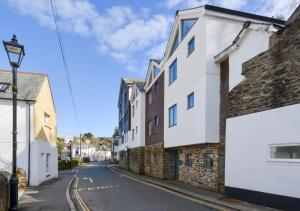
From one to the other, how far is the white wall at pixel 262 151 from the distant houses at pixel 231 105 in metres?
0.03

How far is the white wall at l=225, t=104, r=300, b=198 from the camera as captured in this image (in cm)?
986

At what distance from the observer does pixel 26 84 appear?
74.4 feet

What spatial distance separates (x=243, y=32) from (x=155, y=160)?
16327 millimetres

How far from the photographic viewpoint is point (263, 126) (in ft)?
37.0

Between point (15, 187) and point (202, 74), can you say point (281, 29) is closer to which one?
point (202, 74)

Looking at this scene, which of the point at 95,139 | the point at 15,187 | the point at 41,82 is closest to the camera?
the point at 15,187

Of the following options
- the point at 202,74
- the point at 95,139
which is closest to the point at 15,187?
the point at 202,74

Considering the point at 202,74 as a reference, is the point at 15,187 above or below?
below

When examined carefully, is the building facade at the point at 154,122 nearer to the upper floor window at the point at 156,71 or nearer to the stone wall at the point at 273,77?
the upper floor window at the point at 156,71

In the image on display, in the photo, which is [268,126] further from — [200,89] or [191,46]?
[191,46]

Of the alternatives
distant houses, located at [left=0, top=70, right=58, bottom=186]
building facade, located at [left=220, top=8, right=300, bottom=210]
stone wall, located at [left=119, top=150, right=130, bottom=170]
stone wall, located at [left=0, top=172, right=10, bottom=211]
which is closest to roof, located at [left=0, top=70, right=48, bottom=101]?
distant houses, located at [left=0, top=70, right=58, bottom=186]

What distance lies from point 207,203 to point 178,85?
9.70m

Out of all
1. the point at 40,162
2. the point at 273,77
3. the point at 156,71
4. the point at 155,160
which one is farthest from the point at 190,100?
the point at 156,71

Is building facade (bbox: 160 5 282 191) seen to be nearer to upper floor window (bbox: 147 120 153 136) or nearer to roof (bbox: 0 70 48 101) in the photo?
upper floor window (bbox: 147 120 153 136)
